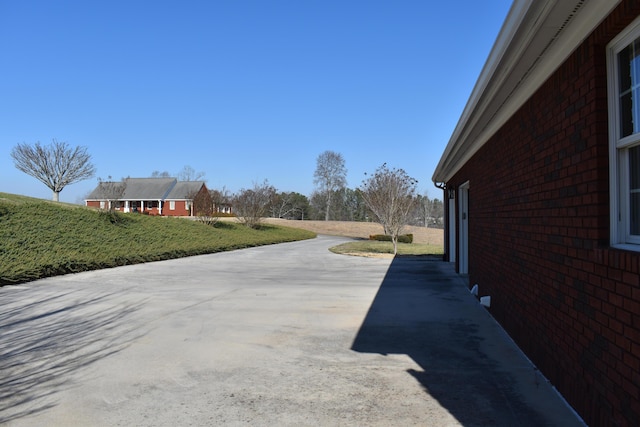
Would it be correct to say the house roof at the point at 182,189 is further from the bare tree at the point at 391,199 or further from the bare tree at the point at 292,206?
the bare tree at the point at 391,199

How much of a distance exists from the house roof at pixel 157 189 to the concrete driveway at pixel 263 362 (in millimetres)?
48053

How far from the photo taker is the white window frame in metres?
3.09

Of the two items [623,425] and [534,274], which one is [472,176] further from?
[623,425]

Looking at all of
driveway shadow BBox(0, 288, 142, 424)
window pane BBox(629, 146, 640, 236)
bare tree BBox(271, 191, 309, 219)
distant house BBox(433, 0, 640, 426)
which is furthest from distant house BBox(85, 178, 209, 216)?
window pane BBox(629, 146, 640, 236)

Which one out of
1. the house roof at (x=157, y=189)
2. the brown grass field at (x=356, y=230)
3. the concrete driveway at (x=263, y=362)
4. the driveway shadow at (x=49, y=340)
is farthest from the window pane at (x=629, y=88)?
the house roof at (x=157, y=189)

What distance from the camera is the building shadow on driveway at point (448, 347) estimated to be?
3871mm

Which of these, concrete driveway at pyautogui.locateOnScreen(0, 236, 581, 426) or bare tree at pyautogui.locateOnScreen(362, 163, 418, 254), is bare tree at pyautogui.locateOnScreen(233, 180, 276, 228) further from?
concrete driveway at pyautogui.locateOnScreen(0, 236, 581, 426)

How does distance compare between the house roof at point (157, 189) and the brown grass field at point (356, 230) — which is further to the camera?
the house roof at point (157, 189)

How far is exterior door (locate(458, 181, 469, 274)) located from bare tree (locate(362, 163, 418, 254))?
8741 mm

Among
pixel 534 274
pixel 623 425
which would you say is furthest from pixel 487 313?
pixel 623 425

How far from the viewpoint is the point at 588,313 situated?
3441 millimetres

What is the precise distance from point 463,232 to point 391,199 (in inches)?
432

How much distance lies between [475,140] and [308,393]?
20.8 feet

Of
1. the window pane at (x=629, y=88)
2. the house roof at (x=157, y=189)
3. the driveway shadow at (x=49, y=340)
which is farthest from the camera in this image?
the house roof at (x=157, y=189)
